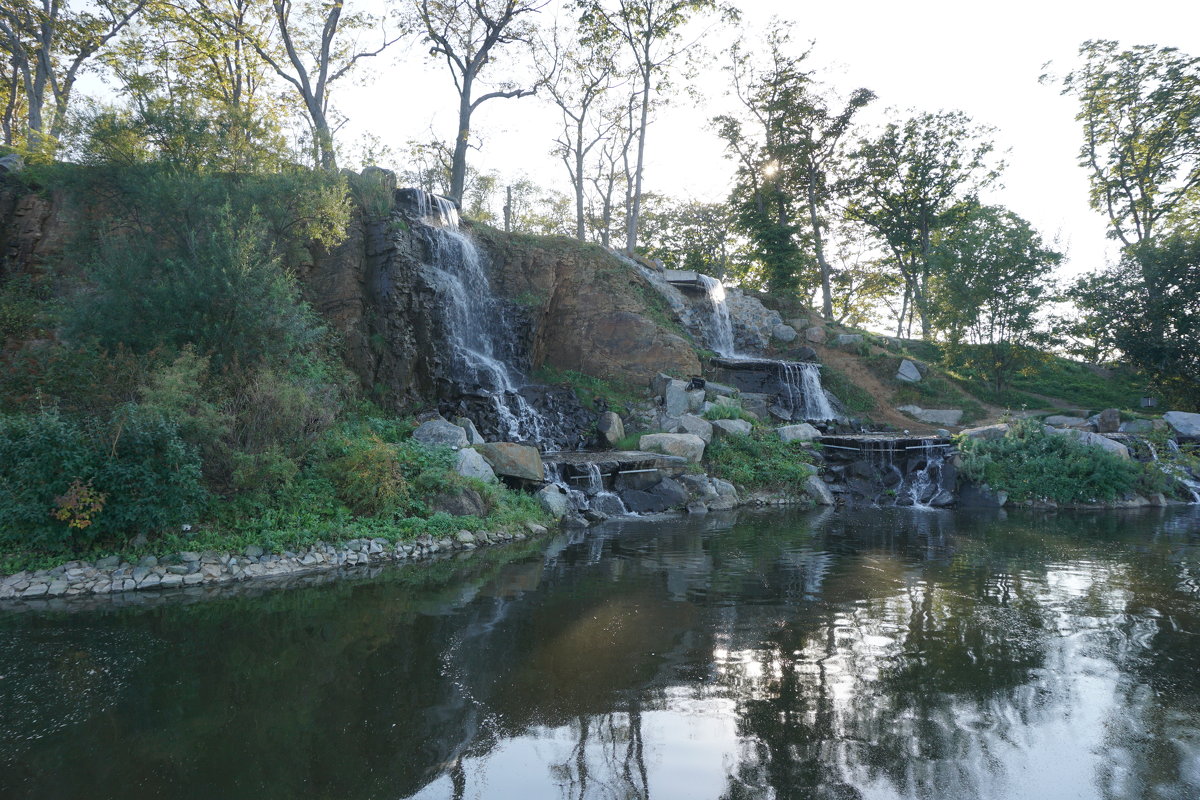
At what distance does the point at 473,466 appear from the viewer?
12328 mm

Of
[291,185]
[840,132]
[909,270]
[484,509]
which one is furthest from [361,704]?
[909,270]

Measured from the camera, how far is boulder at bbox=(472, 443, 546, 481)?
12922 millimetres

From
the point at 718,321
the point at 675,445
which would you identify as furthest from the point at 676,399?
the point at 718,321

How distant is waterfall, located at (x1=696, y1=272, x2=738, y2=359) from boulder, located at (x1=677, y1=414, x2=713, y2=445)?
28.6 ft

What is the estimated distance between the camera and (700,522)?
43.8 feet

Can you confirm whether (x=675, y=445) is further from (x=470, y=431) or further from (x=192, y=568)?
(x=192, y=568)

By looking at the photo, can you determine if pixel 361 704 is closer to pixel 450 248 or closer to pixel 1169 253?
pixel 450 248

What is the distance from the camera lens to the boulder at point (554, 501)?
12.8m

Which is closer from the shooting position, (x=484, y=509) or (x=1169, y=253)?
(x=484, y=509)

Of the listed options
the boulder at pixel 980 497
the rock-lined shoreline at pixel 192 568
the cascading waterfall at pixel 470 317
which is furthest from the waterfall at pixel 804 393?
the rock-lined shoreline at pixel 192 568

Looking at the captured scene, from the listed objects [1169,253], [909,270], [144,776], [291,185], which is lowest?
[144,776]

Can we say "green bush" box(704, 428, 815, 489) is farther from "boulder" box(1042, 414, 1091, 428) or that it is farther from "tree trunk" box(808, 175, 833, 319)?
"tree trunk" box(808, 175, 833, 319)

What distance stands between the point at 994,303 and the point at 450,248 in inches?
815

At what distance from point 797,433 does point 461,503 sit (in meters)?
11.0
